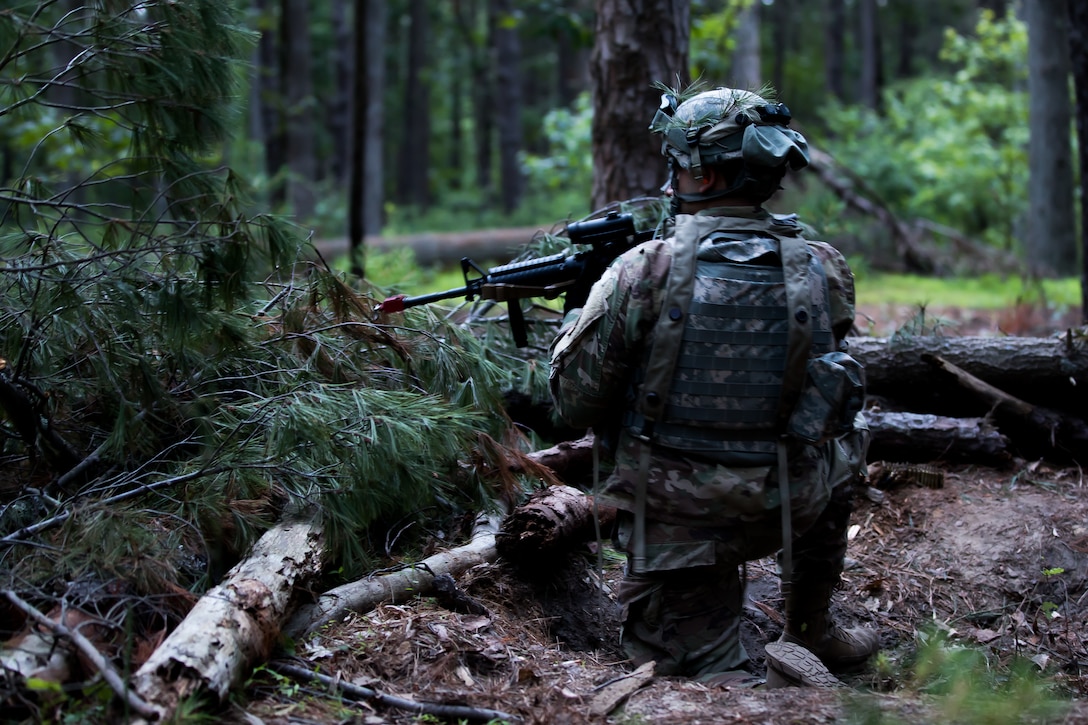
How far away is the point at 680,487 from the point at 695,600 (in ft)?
1.49

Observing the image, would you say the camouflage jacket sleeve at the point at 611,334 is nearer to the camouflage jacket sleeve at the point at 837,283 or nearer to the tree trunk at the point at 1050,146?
the camouflage jacket sleeve at the point at 837,283

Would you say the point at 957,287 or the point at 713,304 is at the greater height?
the point at 713,304

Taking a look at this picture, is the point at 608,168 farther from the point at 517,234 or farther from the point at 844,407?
the point at 517,234

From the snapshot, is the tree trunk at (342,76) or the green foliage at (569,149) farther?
the tree trunk at (342,76)

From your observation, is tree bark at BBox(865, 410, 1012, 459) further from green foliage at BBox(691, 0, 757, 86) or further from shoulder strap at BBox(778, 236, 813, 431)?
green foliage at BBox(691, 0, 757, 86)

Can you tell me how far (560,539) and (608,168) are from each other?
126 inches

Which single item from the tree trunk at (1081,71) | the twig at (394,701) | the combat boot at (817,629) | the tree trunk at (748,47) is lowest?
the combat boot at (817,629)

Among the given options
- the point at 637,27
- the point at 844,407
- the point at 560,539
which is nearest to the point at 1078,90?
the point at 637,27

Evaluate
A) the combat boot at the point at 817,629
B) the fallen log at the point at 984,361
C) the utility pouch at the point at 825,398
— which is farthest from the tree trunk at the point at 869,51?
the utility pouch at the point at 825,398

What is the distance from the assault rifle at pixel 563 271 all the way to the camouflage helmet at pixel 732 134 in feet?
1.48

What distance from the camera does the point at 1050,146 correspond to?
36.8 feet

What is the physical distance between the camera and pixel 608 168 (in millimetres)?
6199

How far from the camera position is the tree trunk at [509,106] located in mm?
20453

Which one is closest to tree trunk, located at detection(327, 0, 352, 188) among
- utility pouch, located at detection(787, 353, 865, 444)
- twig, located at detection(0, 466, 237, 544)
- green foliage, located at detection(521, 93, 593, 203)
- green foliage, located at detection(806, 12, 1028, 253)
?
green foliage, located at detection(521, 93, 593, 203)
